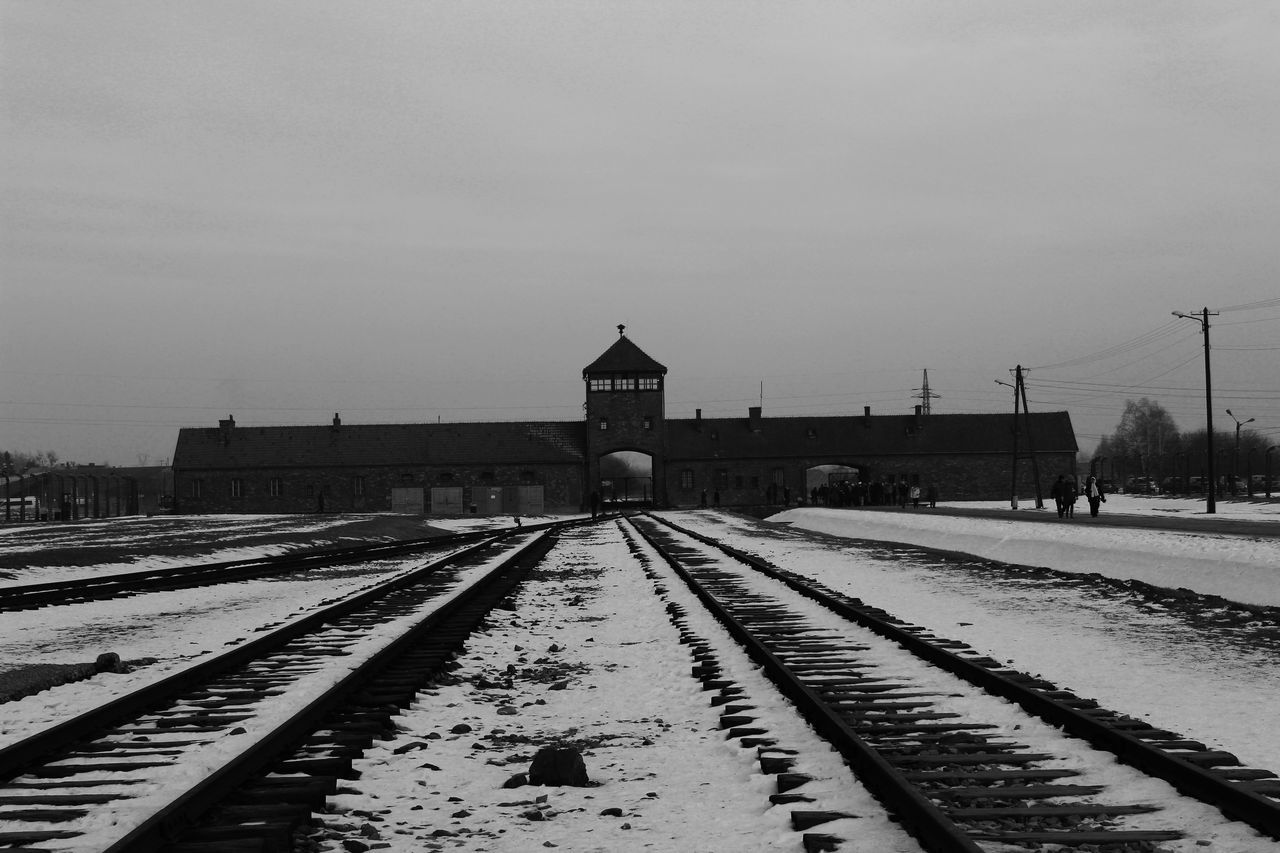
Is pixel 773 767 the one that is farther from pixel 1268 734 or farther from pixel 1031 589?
pixel 1031 589

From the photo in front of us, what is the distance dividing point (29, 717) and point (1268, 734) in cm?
727

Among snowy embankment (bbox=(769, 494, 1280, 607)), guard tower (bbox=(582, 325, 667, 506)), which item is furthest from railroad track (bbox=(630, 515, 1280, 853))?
guard tower (bbox=(582, 325, 667, 506))

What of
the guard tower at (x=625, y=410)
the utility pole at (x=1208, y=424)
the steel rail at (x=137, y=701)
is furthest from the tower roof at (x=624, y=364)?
the steel rail at (x=137, y=701)

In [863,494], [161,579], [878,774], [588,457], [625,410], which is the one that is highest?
[625,410]

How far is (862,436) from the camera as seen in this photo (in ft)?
262

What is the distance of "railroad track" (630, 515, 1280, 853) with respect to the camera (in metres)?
4.36

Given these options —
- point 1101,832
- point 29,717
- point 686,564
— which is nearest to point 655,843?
point 1101,832

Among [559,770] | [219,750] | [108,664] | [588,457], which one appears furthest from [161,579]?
[588,457]

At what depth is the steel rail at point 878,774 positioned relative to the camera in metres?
4.01

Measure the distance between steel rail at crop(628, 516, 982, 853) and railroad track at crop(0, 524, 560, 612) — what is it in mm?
10781

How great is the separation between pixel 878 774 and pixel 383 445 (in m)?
73.6

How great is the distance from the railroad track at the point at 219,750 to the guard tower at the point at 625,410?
6400cm

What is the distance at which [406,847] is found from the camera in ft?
14.9

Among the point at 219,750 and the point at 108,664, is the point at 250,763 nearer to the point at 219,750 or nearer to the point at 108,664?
the point at 219,750
